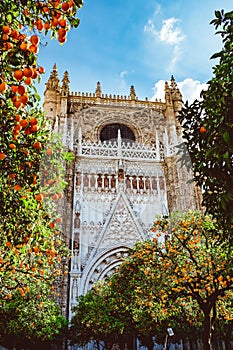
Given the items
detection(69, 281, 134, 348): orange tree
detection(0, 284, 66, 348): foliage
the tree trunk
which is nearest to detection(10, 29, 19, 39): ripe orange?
the tree trunk

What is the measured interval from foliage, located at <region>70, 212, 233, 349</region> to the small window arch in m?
10.9

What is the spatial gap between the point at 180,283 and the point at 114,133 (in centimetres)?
1479

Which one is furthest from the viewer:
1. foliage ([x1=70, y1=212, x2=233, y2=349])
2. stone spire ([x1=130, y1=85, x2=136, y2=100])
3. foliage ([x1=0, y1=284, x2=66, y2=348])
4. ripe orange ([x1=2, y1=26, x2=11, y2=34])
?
stone spire ([x1=130, y1=85, x2=136, y2=100])

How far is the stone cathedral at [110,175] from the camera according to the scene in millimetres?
14930

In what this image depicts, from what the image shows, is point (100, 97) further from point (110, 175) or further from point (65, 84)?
point (110, 175)

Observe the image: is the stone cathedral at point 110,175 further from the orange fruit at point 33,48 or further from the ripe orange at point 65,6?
the orange fruit at point 33,48

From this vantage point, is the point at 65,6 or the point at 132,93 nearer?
the point at 65,6

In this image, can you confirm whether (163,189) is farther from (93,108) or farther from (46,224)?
(46,224)

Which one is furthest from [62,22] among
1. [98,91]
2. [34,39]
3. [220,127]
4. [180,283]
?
[98,91]

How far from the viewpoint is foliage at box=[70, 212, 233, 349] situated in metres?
6.62

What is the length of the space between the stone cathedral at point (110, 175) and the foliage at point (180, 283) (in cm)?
339

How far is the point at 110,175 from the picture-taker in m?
17.3

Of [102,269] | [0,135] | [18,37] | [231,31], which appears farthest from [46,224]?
[102,269]

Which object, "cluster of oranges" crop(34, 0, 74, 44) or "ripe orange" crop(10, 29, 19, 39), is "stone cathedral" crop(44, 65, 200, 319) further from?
"ripe orange" crop(10, 29, 19, 39)
